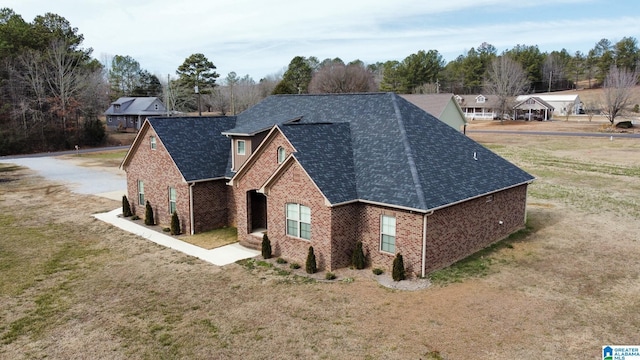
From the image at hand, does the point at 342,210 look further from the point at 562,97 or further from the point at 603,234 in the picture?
the point at 562,97

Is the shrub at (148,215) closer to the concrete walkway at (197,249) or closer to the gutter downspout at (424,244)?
the concrete walkway at (197,249)

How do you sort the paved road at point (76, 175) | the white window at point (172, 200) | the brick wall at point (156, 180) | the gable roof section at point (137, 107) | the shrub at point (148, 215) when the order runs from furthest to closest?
the gable roof section at point (137, 107) < the paved road at point (76, 175) < the shrub at point (148, 215) < the white window at point (172, 200) < the brick wall at point (156, 180)

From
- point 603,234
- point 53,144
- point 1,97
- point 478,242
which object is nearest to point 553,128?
point 603,234

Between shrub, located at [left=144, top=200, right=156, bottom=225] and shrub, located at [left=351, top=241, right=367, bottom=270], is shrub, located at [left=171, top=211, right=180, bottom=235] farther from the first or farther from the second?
shrub, located at [left=351, top=241, right=367, bottom=270]

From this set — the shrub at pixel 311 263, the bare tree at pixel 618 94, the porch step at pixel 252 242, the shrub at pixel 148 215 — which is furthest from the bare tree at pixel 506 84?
the shrub at pixel 311 263

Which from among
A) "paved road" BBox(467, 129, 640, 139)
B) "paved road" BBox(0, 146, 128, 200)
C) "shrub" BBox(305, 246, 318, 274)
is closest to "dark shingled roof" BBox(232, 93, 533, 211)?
"shrub" BBox(305, 246, 318, 274)

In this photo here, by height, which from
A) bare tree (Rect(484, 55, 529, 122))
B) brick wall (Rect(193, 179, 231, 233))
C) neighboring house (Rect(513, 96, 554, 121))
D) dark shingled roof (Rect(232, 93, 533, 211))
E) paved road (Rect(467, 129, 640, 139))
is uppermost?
bare tree (Rect(484, 55, 529, 122))

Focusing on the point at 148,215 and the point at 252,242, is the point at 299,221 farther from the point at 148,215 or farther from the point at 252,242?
the point at 148,215
